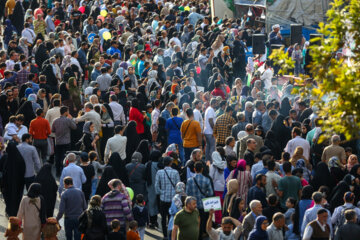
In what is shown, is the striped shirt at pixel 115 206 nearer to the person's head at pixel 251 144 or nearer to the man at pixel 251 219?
the man at pixel 251 219

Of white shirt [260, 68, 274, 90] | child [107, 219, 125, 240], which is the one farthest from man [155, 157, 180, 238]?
white shirt [260, 68, 274, 90]

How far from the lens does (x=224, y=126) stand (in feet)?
56.6

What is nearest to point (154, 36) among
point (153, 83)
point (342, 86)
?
point (153, 83)

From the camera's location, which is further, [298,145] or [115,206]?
[298,145]

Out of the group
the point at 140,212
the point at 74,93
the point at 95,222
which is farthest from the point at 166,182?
the point at 74,93

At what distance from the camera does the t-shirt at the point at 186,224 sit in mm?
12586

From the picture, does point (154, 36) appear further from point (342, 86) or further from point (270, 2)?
point (342, 86)

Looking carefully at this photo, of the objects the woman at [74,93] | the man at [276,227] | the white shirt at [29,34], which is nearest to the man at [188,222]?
the man at [276,227]

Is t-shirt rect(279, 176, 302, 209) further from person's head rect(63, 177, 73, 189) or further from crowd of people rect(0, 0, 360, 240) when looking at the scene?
person's head rect(63, 177, 73, 189)

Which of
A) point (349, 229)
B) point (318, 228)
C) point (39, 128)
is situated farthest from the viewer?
point (39, 128)

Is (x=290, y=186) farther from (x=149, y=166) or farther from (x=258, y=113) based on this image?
(x=258, y=113)

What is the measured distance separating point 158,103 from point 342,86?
8952 mm

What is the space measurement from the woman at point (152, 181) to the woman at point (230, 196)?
63.2 inches

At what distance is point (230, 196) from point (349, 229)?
1.96m
